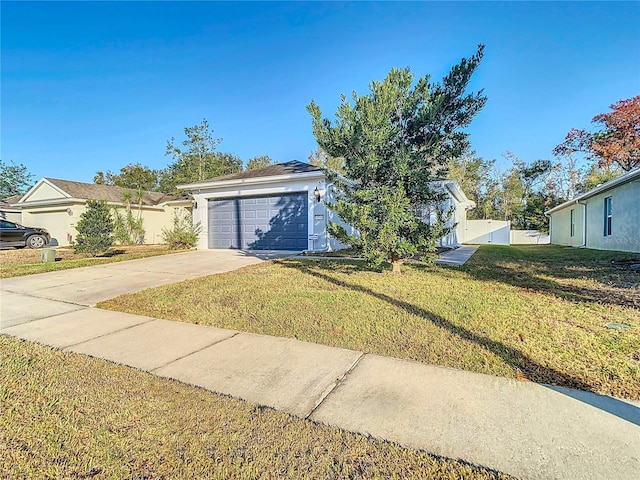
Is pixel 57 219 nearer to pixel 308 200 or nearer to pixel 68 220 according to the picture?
pixel 68 220

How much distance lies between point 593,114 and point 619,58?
11.8 m

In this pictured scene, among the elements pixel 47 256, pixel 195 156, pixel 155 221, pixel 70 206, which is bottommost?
pixel 47 256

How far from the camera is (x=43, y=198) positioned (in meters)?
19.1

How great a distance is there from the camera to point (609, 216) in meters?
13.1

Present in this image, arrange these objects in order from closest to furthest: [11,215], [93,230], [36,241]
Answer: [93,230] → [36,241] → [11,215]

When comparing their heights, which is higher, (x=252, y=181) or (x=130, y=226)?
(x=252, y=181)

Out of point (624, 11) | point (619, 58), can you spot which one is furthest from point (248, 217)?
point (619, 58)

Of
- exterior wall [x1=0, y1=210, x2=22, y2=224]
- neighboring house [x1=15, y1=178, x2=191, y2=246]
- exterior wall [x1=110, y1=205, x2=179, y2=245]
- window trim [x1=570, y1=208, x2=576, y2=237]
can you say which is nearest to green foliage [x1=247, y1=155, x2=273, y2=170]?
neighboring house [x1=15, y1=178, x2=191, y2=246]

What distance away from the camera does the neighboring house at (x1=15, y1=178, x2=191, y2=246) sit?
712 inches

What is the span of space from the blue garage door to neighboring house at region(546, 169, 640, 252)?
10528 millimetres

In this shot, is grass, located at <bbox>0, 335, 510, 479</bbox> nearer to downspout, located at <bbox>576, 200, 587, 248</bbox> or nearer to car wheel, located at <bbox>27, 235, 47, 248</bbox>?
car wheel, located at <bbox>27, 235, 47, 248</bbox>

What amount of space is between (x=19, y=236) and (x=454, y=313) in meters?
18.0

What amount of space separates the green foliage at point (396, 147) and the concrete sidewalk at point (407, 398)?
3.33 m

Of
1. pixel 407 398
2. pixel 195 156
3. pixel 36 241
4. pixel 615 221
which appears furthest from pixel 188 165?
pixel 407 398
